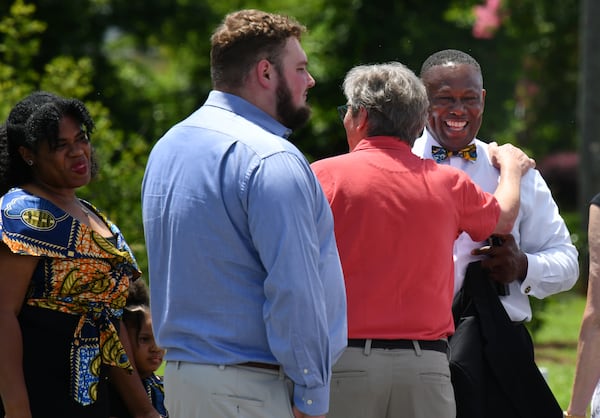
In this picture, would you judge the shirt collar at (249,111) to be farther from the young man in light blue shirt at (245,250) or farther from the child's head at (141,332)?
the child's head at (141,332)

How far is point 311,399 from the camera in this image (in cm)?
313

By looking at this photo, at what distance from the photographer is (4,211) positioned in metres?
3.77

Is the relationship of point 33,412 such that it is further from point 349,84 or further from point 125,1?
point 125,1

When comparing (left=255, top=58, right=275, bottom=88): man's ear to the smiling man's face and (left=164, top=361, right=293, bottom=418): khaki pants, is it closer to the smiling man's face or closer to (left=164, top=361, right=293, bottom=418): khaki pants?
(left=164, top=361, right=293, bottom=418): khaki pants

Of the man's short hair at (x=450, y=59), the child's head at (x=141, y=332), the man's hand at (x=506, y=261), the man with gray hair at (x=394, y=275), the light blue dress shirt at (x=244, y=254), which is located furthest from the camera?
the child's head at (x=141, y=332)

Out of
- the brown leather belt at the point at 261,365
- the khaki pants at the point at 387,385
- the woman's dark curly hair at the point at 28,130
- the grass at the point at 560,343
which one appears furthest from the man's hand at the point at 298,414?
the grass at the point at 560,343

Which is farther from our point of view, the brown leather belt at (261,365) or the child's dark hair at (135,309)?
the child's dark hair at (135,309)

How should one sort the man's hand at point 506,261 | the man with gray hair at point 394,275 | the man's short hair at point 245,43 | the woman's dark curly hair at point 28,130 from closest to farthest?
1. the man's short hair at point 245,43
2. the man with gray hair at point 394,275
3. the woman's dark curly hair at point 28,130
4. the man's hand at point 506,261

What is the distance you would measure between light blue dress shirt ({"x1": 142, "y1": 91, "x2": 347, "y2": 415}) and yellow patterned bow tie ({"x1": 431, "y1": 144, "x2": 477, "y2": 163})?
129 cm

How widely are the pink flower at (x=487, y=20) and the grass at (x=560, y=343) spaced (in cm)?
450

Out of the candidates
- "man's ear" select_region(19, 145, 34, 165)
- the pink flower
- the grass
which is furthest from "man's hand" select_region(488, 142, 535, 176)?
the pink flower

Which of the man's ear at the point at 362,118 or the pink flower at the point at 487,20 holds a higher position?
the pink flower at the point at 487,20

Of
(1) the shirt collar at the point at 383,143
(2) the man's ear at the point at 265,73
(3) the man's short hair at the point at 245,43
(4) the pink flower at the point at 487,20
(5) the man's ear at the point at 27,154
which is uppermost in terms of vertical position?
(4) the pink flower at the point at 487,20

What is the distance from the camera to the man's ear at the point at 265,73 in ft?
10.8
